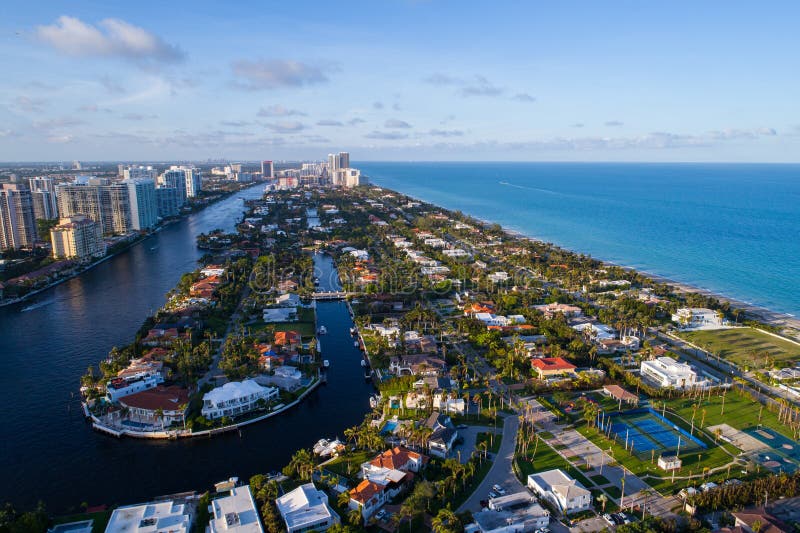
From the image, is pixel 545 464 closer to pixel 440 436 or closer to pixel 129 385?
pixel 440 436

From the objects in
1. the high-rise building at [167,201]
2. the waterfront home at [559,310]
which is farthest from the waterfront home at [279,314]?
the high-rise building at [167,201]

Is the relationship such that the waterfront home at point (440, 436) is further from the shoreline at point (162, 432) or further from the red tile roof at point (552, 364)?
the shoreline at point (162, 432)

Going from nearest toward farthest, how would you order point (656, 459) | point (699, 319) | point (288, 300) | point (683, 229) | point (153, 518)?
point (153, 518)
point (656, 459)
point (699, 319)
point (288, 300)
point (683, 229)

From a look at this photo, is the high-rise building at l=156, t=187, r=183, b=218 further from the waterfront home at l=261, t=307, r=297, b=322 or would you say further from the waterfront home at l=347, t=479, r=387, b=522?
the waterfront home at l=347, t=479, r=387, b=522

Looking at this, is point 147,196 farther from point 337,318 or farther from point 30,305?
point 337,318

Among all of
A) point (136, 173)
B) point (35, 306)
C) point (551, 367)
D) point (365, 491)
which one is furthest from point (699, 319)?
point (136, 173)

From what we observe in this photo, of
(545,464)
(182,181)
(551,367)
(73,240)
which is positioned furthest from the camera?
(182,181)

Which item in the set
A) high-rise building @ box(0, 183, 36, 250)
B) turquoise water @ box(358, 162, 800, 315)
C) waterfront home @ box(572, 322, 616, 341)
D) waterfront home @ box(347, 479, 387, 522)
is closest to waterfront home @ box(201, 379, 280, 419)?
waterfront home @ box(347, 479, 387, 522)

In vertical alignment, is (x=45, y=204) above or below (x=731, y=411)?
above
